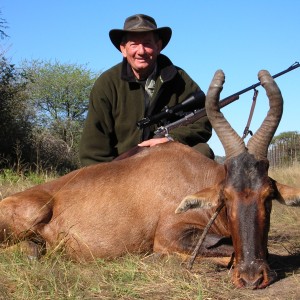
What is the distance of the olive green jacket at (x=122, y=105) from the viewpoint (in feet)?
24.3

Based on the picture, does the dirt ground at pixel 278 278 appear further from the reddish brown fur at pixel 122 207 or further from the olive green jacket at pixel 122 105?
the olive green jacket at pixel 122 105

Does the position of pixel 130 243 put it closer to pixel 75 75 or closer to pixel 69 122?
pixel 69 122

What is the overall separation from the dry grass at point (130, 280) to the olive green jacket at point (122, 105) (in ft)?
8.05

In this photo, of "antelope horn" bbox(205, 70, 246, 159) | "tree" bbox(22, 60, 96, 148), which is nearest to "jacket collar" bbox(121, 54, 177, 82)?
"antelope horn" bbox(205, 70, 246, 159)

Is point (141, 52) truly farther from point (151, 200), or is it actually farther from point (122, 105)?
point (151, 200)

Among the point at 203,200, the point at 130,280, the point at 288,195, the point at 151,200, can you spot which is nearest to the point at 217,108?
the point at 203,200

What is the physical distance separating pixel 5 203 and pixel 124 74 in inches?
98.2

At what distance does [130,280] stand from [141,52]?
3625 millimetres

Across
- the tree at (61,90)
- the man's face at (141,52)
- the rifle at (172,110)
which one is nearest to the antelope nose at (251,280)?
the rifle at (172,110)

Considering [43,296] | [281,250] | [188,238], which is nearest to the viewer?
[43,296]

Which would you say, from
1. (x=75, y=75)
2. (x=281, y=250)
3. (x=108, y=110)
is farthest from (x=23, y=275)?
(x=75, y=75)

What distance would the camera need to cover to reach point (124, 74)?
7.45 meters

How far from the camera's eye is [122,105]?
293 inches

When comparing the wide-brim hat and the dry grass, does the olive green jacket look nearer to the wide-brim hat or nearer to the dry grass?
the wide-brim hat
